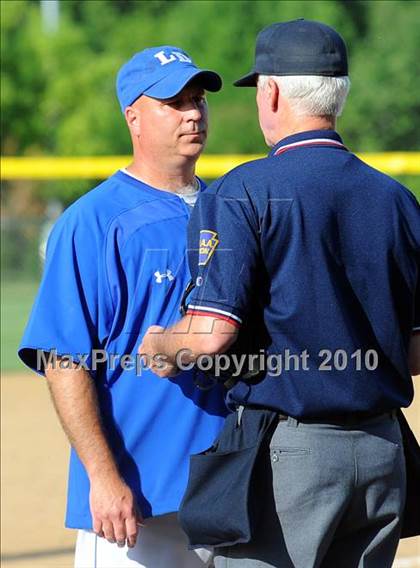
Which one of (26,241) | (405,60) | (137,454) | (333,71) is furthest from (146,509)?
(405,60)

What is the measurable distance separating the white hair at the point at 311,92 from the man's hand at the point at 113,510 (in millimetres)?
1118

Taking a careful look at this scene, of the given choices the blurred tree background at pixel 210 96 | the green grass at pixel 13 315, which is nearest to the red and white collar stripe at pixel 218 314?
the green grass at pixel 13 315

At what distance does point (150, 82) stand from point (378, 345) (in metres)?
1.11

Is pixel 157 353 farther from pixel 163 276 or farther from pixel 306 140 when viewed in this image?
pixel 306 140

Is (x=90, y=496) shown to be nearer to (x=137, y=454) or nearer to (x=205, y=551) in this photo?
(x=137, y=454)

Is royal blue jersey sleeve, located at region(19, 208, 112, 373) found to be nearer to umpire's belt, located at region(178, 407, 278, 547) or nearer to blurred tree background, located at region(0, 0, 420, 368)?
umpire's belt, located at region(178, 407, 278, 547)

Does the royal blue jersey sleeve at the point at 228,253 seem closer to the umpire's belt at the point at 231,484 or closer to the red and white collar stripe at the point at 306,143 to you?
the red and white collar stripe at the point at 306,143

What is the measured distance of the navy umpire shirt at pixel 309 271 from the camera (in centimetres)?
244

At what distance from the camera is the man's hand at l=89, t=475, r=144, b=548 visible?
2.83 m

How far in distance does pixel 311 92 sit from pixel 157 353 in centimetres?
76

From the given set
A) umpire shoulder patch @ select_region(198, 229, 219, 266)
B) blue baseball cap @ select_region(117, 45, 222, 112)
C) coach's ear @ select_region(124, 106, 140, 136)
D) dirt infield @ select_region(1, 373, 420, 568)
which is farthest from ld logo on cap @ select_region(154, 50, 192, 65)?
dirt infield @ select_region(1, 373, 420, 568)

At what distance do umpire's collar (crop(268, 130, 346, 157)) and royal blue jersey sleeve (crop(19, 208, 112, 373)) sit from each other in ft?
2.08

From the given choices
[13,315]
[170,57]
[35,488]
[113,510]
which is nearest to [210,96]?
[13,315]

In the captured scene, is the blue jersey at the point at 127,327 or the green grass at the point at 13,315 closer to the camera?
the blue jersey at the point at 127,327
